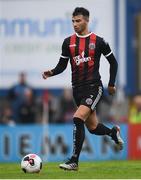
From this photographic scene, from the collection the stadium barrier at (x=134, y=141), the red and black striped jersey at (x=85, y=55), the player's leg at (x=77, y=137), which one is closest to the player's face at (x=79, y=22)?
the red and black striped jersey at (x=85, y=55)

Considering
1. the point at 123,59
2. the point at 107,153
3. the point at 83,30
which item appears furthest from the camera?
the point at 123,59

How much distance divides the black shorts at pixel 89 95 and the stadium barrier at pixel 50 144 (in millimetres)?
7800

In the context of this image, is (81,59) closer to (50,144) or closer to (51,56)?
(50,144)

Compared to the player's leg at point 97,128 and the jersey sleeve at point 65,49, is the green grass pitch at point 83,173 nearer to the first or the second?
the player's leg at point 97,128

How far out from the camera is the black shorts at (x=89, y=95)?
1412 cm

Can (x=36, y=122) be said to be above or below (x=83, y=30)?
below

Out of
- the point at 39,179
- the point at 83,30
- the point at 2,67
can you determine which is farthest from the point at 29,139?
the point at 39,179

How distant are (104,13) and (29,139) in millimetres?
5242

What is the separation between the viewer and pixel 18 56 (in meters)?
26.0

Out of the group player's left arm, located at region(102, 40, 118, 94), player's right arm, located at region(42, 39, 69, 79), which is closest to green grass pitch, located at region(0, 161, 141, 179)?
player's left arm, located at region(102, 40, 118, 94)

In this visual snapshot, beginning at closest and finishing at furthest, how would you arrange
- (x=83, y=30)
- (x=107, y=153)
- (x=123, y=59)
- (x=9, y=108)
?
(x=83, y=30), (x=107, y=153), (x=9, y=108), (x=123, y=59)

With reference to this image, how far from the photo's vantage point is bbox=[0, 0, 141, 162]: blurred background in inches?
958

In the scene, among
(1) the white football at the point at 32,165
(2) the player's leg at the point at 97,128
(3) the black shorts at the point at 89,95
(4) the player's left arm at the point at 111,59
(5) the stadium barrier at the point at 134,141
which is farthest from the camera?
(5) the stadium barrier at the point at 134,141

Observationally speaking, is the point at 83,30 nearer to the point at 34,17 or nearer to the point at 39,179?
the point at 39,179
